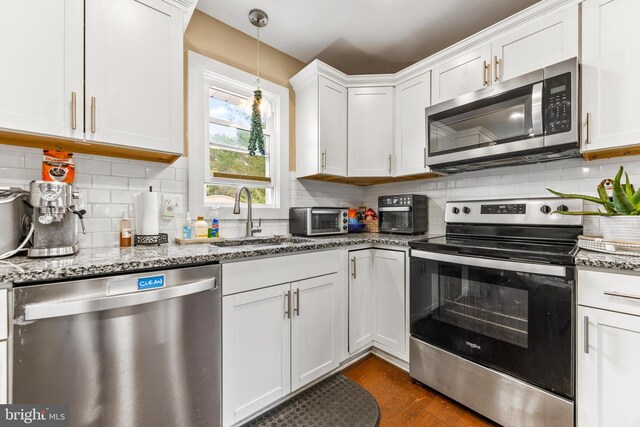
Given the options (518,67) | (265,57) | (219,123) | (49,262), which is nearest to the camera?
(49,262)

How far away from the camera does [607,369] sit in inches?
45.8

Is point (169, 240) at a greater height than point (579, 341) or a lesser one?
greater

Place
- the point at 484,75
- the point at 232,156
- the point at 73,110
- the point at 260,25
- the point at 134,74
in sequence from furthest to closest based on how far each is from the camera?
the point at 232,156, the point at 260,25, the point at 484,75, the point at 134,74, the point at 73,110

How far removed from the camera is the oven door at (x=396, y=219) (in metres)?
2.36

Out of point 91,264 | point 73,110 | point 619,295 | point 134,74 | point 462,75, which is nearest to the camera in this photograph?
point 91,264

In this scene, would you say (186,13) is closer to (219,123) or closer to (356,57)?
(219,123)

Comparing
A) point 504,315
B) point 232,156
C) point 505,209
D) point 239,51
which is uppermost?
point 239,51

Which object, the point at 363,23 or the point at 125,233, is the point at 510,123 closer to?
the point at 363,23

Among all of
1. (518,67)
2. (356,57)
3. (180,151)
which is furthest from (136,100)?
(518,67)

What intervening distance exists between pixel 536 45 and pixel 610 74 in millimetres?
430

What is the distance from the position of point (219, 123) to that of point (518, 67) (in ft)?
7.02

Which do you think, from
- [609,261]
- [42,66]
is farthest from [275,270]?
[609,261]

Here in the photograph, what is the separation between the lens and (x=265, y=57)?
2.38 m

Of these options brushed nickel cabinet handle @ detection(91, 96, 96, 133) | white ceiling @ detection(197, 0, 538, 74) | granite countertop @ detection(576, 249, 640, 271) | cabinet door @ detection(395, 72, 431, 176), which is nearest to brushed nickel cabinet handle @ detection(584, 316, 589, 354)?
granite countertop @ detection(576, 249, 640, 271)
